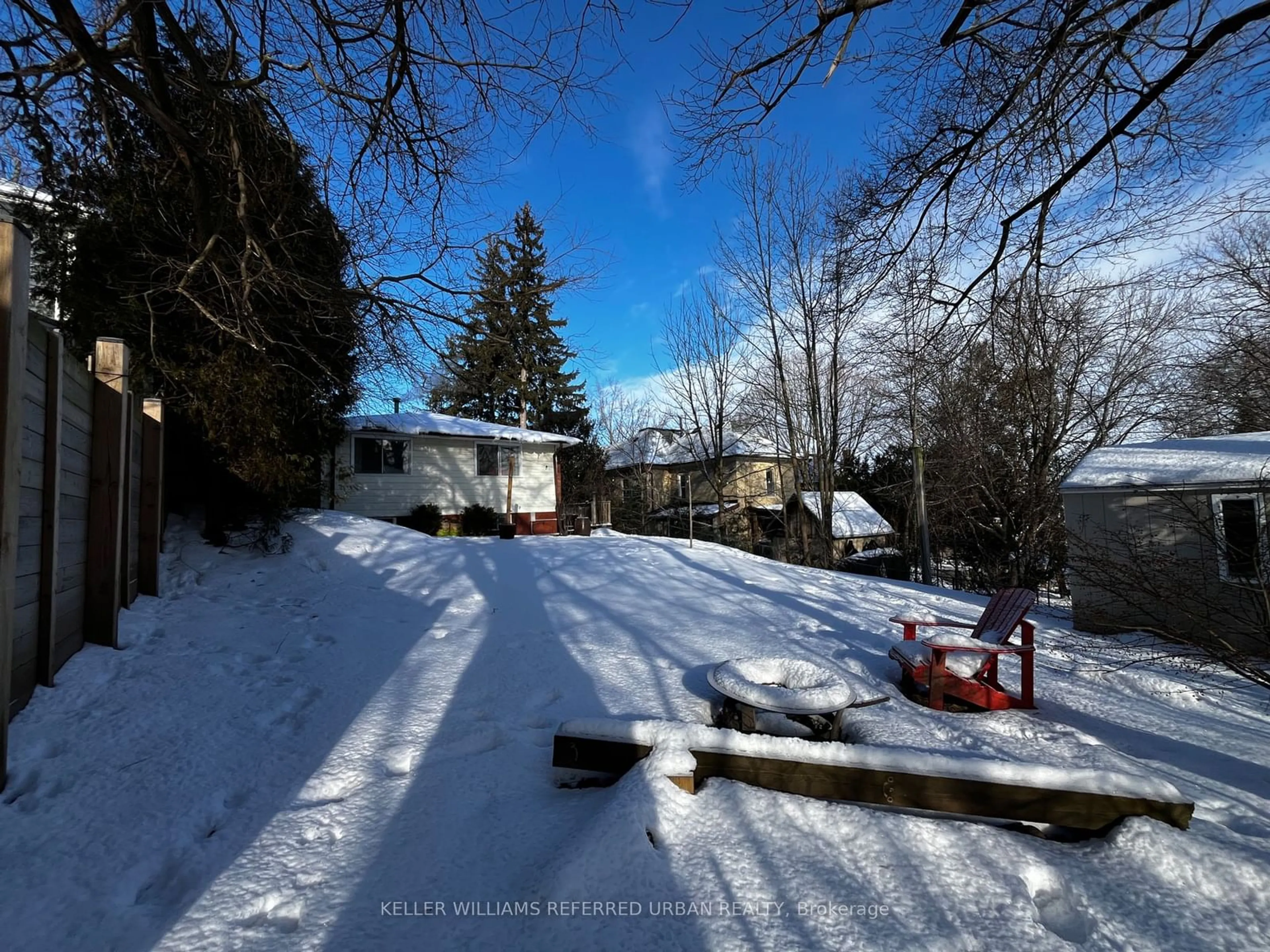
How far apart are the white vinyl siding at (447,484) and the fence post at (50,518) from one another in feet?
43.4

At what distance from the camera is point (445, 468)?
58.3 ft

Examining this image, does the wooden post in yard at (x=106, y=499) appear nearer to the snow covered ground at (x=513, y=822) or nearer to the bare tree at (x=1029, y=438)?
the snow covered ground at (x=513, y=822)

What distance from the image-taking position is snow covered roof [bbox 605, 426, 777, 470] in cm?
2503

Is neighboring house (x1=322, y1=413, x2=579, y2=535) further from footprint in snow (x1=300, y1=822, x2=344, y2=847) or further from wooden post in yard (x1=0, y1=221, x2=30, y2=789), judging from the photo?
footprint in snow (x1=300, y1=822, x2=344, y2=847)

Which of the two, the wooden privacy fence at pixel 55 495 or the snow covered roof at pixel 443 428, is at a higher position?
the snow covered roof at pixel 443 428

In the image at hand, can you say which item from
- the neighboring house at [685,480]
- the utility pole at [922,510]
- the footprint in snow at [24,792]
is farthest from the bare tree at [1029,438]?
the footprint in snow at [24,792]

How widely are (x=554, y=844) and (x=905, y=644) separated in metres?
3.74

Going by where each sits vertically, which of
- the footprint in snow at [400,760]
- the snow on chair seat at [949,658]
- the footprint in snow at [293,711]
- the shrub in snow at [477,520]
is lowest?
the footprint in snow at [400,760]

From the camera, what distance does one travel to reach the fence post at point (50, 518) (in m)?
3.34

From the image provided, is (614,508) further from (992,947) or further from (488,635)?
(992,947)

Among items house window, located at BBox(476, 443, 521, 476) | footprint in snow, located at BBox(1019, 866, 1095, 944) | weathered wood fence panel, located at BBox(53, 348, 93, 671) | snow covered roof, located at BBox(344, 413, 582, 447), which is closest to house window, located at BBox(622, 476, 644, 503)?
snow covered roof, located at BBox(344, 413, 582, 447)

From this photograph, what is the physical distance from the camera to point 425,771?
3.41 metres

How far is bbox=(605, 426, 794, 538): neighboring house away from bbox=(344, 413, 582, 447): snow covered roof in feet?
24.4

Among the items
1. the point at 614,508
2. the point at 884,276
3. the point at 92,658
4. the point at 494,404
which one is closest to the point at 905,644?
the point at 884,276
